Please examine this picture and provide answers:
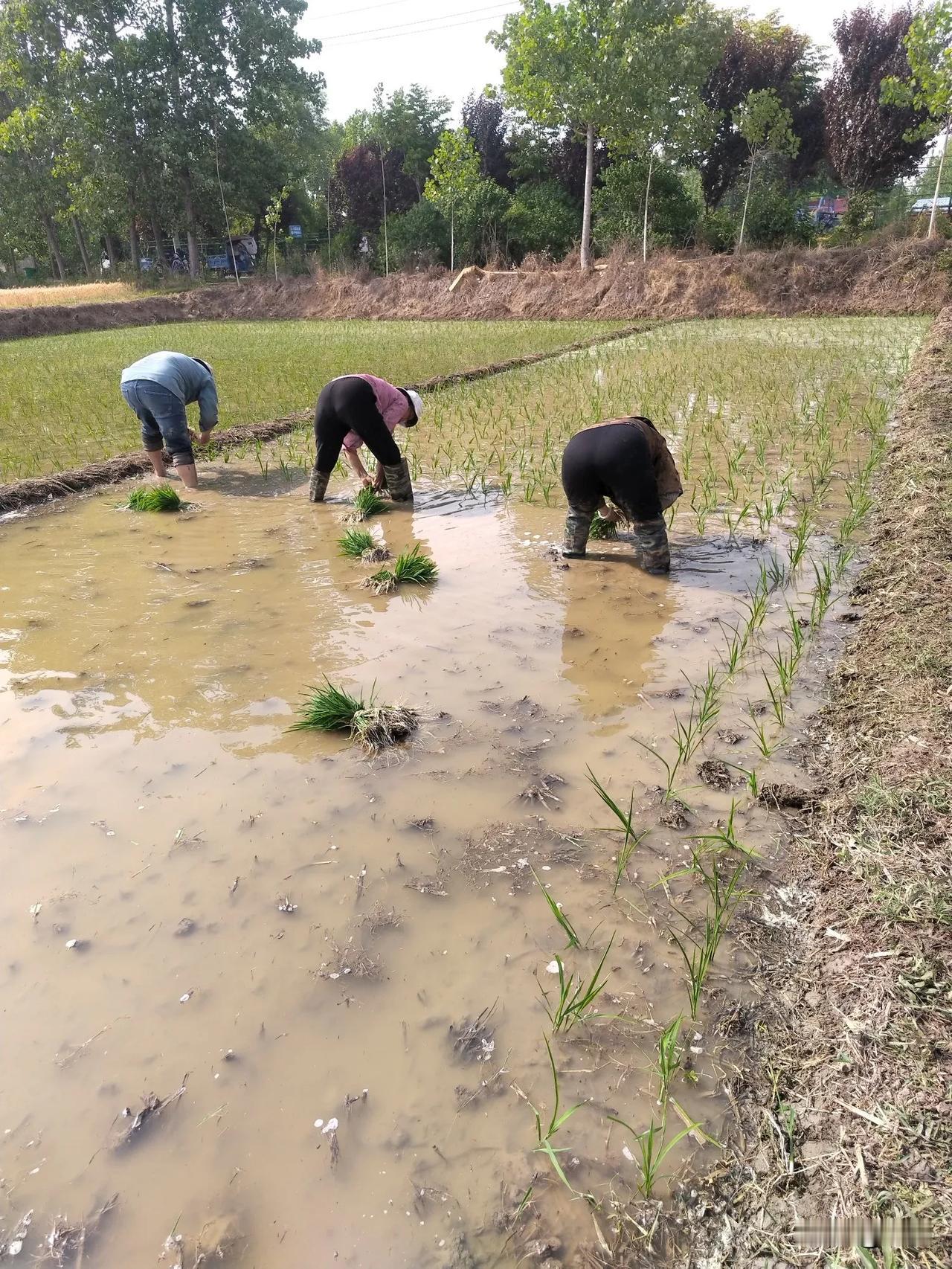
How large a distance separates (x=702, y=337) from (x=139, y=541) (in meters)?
13.4

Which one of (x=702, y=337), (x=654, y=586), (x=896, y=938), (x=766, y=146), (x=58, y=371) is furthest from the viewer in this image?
(x=766, y=146)

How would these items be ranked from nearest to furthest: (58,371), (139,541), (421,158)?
(139,541) < (58,371) < (421,158)

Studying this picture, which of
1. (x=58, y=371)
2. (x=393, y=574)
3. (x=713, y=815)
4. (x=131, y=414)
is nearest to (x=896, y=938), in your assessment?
(x=713, y=815)

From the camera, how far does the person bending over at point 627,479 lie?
3.85 m

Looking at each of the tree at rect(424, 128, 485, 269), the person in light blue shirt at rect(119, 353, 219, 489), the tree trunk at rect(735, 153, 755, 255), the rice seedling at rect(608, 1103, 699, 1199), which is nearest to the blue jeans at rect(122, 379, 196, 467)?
the person in light blue shirt at rect(119, 353, 219, 489)

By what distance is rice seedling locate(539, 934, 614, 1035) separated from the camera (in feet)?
5.19

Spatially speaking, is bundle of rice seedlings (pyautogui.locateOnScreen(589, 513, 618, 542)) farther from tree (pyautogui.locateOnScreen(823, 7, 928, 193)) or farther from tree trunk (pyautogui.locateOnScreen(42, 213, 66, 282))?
tree trunk (pyautogui.locateOnScreen(42, 213, 66, 282))

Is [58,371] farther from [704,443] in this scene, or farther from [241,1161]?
[241,1161]

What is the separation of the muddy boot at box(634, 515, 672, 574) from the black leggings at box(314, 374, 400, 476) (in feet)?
6.46

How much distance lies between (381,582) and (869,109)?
1171 inches

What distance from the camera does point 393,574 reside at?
3.99 meters

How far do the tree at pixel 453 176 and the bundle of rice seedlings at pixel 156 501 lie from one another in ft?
83.9

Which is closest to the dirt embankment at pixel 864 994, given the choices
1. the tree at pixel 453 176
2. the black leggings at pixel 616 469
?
the black leggings at pixel 616 469

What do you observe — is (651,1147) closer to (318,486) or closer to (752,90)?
(318,486)
